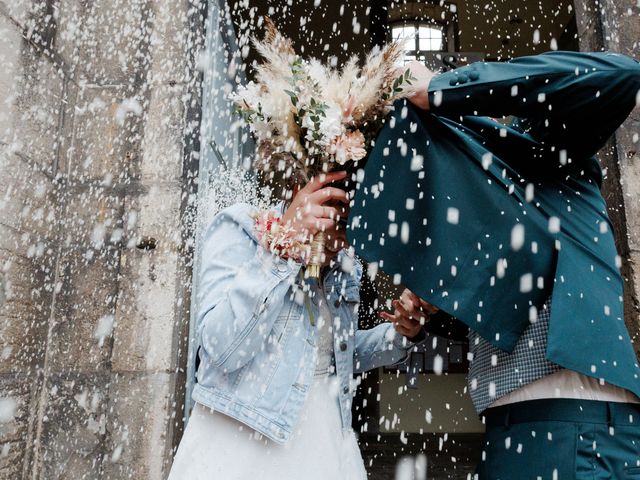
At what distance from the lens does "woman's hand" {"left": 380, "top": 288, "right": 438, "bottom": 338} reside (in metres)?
1.76

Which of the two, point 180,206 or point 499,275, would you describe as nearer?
point 499,275

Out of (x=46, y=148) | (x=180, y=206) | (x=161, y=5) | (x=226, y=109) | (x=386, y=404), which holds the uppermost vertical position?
(x=161, y=5)

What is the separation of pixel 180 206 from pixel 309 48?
5062mm

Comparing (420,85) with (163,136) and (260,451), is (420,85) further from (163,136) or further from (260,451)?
(163,136)

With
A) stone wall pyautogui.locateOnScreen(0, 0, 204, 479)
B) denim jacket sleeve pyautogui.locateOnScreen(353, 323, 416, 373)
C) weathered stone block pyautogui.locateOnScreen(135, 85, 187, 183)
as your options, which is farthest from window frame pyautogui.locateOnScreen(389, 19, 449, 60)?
denim jacket sleeve pyautogui.locateOnScreen(353, 323, 416, 373)

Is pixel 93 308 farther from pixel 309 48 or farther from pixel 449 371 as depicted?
pixel 449 371

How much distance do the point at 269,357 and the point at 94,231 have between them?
175cm

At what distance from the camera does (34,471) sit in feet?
8.85

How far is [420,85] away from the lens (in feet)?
4.48

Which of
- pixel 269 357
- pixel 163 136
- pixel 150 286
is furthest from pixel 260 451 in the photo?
pixel 163 136

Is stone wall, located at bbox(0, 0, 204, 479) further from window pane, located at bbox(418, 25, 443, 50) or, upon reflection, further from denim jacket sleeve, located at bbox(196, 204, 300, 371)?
window pane, located at bbox(418, 25, 443, 50)

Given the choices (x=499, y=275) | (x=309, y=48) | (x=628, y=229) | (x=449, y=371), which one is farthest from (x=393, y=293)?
(x=499, y=275)

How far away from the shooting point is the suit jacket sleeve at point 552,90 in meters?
1.22

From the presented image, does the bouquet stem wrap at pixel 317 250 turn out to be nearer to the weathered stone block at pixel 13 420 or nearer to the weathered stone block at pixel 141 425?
the weathered stone block at pixel 141 425
